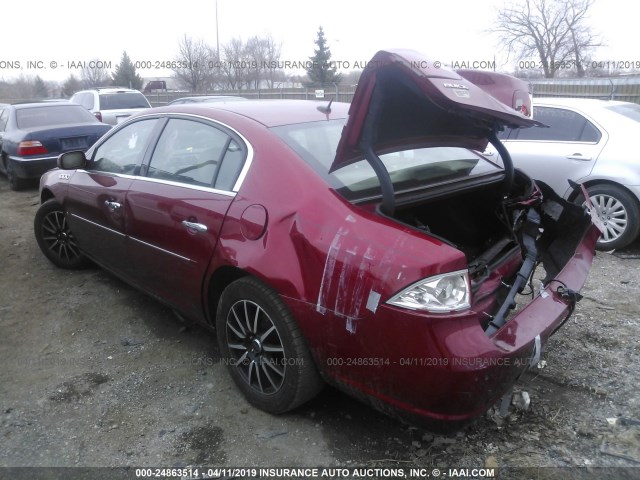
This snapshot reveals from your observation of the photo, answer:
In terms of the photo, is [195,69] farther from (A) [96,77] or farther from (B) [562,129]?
(B) [562,129]

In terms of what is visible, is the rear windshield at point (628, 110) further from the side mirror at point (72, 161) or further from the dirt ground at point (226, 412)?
the side mirror at point (72, 161)

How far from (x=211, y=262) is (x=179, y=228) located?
0.36m

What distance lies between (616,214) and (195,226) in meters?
4.44

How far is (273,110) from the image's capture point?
10.6ft

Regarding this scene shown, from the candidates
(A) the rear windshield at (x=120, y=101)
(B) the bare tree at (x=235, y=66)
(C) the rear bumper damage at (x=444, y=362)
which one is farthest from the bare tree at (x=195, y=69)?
(C) the rear bumper damage at (x=444, y=362)

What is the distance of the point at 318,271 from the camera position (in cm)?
235

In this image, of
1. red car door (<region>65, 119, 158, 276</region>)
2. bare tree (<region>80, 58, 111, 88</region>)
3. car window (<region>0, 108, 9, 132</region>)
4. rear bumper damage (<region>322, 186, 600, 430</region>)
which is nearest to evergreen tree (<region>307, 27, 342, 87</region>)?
bare tree (<region>80, 58, 111, 88</region>)

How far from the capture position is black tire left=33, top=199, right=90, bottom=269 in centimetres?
479

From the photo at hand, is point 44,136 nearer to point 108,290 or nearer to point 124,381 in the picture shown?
point 108,290

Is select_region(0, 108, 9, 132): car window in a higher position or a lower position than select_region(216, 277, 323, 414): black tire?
higher

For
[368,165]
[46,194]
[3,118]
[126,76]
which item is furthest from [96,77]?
[368,165]

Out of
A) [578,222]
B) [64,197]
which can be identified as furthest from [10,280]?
[578,222]

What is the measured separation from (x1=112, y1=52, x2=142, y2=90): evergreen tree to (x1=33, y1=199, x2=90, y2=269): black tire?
38.2 metres

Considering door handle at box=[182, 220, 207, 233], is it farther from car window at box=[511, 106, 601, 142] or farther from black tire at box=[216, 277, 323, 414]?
car window at box=[511, 106, 601, 142]
